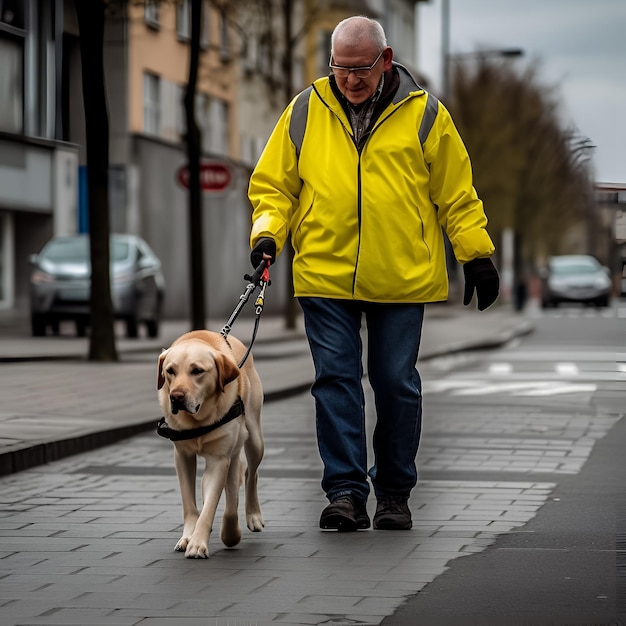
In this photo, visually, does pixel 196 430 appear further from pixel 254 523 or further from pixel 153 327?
pixel 153 327

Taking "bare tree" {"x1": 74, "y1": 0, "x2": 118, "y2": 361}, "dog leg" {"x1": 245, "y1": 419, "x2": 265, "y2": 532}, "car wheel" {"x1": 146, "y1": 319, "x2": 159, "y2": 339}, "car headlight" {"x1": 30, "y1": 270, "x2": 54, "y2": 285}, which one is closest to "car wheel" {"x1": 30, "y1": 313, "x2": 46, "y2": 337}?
"car headlight" {"x1": 30, "y1": 270, "x2": 54, "y2": 285}

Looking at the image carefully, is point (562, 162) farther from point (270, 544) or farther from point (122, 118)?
point (122, 118)

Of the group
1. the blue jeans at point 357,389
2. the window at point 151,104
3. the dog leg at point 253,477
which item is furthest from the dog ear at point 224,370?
the window at point 151,104

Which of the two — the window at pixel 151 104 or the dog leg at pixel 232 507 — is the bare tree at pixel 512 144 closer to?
the window at pixel 151 104

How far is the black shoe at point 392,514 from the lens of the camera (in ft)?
23.4

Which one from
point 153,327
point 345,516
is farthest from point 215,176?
point 345,516

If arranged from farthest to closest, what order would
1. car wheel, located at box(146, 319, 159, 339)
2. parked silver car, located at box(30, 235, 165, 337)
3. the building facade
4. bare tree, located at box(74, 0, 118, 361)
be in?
the building facade < car wheel, located at box(146, 319, 159, 339) < parked silver car, located at box(30, 235, 165, 337) < bare tree, located at box(74, 0, 118, 361)

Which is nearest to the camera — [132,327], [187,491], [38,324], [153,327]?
[187,491]

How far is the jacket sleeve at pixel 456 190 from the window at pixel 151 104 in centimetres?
3199

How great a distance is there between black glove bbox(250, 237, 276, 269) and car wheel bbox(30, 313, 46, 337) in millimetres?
19007

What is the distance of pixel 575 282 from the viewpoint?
53875mm

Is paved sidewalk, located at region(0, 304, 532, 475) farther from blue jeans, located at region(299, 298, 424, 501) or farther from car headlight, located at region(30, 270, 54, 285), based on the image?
blue jeans, located at region(299, 298, 424, 501)

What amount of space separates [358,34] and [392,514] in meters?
1.99

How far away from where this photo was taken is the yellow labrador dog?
20.9 ft
